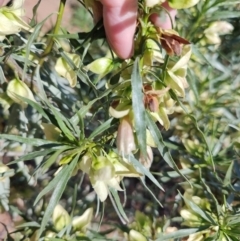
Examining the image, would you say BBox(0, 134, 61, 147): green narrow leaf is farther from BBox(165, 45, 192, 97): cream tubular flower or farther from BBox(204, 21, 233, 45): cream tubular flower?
BBox(204, 21, 233, 45): cream tubular flower

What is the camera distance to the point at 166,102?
67 centimetres

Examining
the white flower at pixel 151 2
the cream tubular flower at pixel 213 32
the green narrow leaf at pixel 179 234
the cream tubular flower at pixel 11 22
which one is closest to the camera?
the white flower at pixel 151 2

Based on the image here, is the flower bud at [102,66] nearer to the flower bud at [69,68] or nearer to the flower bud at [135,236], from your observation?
the flower bud at [69,68]

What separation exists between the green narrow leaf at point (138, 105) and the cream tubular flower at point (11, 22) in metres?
0.17

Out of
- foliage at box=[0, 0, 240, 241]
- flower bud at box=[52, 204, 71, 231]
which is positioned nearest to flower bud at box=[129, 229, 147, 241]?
foliage at box=[0, 0, 240, 241]

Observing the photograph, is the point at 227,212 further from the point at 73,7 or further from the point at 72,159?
the point at 73,7

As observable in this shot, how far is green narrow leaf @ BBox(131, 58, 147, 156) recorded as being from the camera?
1.90ft

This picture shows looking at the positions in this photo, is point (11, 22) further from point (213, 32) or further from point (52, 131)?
point (213, 32)

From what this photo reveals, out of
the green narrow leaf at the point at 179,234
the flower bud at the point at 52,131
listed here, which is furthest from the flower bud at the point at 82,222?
the flower bud at the point at 52,131

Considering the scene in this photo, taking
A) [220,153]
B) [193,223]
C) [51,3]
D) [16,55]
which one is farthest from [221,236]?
[51,3]

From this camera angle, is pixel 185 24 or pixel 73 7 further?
pixel 73 7

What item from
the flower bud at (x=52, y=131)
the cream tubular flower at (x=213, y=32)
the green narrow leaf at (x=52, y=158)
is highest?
the green narrow leaf at (x=52, y=158)

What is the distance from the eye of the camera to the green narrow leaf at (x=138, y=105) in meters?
0.58

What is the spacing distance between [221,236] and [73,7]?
1998mm
